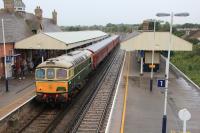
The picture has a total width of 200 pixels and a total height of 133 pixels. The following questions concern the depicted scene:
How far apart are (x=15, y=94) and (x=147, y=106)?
33.7ft

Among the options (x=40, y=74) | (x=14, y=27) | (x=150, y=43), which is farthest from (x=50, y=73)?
(x=14, y=27)

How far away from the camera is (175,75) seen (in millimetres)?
35844

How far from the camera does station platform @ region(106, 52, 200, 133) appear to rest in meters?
17.3

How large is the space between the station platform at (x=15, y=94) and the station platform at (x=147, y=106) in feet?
21.3

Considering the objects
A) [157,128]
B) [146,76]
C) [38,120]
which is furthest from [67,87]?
[146,76]

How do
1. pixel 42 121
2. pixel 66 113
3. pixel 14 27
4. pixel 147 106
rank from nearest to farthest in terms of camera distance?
pixel 42 121 < pixel 66 113 < pixel 147 106 < pixel 14 27

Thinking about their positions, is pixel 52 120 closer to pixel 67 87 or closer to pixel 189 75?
pixel 67 87

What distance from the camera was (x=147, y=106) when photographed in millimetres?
21766

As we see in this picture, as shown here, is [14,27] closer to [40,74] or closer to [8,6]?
[8,6]

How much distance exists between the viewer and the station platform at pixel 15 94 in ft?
68.1

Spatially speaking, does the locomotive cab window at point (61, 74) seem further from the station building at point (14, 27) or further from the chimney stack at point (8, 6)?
the chimney stack at point (8, 6)

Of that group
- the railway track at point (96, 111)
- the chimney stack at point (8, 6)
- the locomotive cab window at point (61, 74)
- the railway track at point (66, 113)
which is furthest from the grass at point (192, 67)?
the chimney stack at point (8, 6)

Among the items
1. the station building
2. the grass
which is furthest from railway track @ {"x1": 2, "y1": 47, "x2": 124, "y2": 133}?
the grass

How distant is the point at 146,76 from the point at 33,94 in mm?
13960
